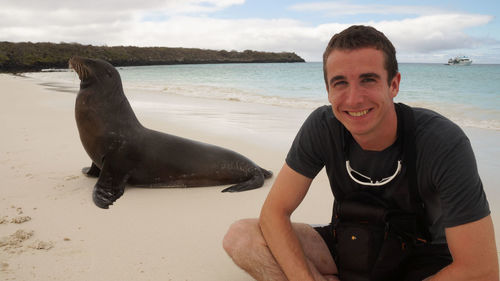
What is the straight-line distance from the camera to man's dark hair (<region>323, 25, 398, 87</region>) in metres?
2.03

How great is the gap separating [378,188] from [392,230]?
211 millimetres

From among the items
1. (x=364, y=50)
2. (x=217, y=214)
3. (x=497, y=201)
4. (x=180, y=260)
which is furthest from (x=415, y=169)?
(x=497, y=201)

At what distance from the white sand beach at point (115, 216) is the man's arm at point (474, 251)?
4.24 ft

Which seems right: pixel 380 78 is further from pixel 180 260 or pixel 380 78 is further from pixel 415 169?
pixel 180 260

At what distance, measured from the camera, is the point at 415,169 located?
195 centimetres

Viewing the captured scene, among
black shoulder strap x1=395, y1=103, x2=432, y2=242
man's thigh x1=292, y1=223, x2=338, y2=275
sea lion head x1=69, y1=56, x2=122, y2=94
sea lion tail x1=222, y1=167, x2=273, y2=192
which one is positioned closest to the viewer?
black shoulder strap x1=395, y1=103, x2=432, y2=242

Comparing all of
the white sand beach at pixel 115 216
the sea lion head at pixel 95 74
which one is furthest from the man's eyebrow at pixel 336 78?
the sea lion head at pixel 95 74

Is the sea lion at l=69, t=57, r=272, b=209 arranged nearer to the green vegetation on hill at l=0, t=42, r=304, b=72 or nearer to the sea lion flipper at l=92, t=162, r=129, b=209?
the sea lion flipper at l=92, t=162, r=129, b=209

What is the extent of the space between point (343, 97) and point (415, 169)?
479 mm

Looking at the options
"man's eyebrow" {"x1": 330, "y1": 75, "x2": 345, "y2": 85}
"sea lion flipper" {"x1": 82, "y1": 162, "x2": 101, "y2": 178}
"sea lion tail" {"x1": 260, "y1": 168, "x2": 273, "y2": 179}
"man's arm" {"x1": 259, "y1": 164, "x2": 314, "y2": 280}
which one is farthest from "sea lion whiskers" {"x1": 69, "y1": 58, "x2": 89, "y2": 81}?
"man's eyebrow" {"x1": 330, "y1": 75, "x2": 345, "y2": 85}

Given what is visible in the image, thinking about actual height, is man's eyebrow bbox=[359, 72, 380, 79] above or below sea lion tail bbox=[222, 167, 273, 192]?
above

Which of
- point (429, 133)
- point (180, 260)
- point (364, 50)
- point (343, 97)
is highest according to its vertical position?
point (364, 50)

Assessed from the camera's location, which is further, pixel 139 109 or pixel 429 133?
pixel 139 109

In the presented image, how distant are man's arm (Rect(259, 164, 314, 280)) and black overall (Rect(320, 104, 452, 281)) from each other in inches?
9.0
